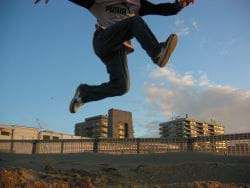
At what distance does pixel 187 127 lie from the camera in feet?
351

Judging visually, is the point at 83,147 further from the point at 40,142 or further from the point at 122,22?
the point at 122,22

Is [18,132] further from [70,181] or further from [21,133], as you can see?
[70,181]

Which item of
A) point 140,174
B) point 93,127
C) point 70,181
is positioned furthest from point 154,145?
point 93,127

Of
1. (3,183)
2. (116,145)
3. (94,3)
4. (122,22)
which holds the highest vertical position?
(94,3)

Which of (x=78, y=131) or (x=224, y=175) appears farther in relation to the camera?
(x=78, y=131)

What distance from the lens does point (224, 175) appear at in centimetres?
839

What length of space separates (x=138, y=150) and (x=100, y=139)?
5.30 ft

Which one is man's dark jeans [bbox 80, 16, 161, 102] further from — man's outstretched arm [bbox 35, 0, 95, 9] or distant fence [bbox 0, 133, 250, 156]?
distant fence [bbox 0, 133, 250, 156]

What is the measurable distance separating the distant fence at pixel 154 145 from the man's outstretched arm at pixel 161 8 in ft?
25.1

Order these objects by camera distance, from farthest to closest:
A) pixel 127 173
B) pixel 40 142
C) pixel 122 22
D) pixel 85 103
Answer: pixel 40 142, pixel 127 173, pixel 85 103, pixel 122 22

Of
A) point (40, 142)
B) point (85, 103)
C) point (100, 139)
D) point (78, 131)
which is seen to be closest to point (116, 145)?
point (100, 139)

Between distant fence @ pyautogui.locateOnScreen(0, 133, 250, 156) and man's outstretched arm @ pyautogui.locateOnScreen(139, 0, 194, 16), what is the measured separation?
25.1ft

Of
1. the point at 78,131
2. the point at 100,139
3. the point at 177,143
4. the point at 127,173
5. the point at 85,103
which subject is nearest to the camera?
the point at 85,103

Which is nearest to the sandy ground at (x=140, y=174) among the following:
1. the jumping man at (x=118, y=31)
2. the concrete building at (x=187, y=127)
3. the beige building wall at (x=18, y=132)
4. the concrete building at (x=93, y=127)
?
the jumping man at (x=118, y=31)
